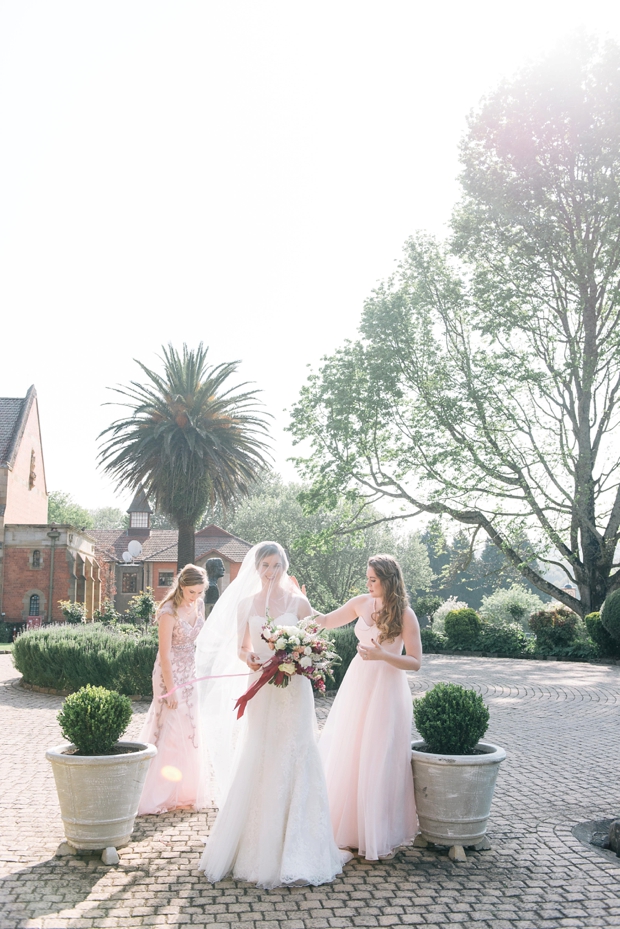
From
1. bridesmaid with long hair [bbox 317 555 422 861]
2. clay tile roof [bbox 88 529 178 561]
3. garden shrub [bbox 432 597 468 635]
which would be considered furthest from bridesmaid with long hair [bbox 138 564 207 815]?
clay tile roof [bbox 88 529 178 561]

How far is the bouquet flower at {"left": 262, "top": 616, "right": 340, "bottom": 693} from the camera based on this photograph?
5176 millimetres

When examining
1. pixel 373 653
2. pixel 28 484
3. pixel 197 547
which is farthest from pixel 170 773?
pixel 197 547

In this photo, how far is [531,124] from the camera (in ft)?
79.2

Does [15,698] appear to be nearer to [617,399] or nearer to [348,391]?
[348,391]

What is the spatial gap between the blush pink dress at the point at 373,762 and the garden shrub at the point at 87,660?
7.85 m

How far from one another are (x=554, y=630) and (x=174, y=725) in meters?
19.3

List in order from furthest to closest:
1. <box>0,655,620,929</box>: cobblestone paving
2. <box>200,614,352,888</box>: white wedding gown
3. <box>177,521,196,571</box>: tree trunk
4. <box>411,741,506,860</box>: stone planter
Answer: <box>177,521,196,571</box>: tree trunk < <box>411,741,506,860</box>: stone planter < <box>200,614,352,888</box>: white wedding gown < <box>0,655,620,929</box>: cobblestone paving

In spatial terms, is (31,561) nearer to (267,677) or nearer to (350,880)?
(267,677)

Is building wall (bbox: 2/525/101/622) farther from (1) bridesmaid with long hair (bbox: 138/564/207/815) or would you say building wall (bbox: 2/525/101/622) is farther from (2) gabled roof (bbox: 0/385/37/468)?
(1) bridesmaid with long hair (bbox: 138/564/207/815)

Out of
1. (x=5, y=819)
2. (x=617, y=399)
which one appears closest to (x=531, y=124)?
(x=617, y=399)

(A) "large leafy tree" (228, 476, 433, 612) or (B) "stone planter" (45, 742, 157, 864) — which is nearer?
(B) "stone planter" (45, 742, 157, 864)

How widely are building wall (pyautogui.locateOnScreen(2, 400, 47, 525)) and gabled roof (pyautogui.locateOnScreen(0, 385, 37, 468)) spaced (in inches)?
20.8

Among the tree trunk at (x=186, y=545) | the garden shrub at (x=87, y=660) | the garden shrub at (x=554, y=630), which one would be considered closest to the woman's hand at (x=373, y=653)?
the garden shrub at (x=87, y=660)

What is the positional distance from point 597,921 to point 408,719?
1785 mm
